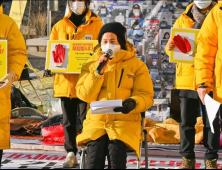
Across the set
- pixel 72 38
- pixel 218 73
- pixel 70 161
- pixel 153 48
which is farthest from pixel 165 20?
pixel 218 73

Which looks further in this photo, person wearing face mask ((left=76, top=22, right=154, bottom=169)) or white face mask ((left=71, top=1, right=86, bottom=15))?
white face mask ((left=71, top=1, right=86, bottom=15))

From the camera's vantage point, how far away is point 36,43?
12008 mm

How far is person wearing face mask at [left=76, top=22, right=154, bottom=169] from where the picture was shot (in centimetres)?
438

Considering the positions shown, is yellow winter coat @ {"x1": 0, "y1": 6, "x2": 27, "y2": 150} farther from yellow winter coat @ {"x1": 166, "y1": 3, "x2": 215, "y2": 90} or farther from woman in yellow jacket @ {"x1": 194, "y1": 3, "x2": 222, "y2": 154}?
yellow winter coat @ {"x1": 166, "y1": 3, "x2": 215, "y2": 90}

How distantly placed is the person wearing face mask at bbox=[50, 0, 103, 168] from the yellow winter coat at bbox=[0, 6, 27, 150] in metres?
1.19

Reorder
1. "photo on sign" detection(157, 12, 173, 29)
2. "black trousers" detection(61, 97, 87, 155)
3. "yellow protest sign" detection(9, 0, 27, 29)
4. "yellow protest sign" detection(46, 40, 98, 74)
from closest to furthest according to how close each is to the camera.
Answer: "yellow protest sign" detection(46, 40, 98, 74) → "black trousers" detection(61, 97, 87, 155) → "photo on sign" detection(157, 12, 173, 29) → "yellow protest sign" detection(9, 0, 27, 29)

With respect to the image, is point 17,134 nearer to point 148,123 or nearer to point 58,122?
point 58,122

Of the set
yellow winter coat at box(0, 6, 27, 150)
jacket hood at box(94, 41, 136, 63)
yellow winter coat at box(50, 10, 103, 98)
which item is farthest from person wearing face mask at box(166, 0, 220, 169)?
yellow winter coat at box(0, 6, 27, 150)

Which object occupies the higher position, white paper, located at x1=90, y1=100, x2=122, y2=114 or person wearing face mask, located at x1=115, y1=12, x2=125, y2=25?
person wearing face mask, located at x1=115, y1=12, x2=125, y2=25

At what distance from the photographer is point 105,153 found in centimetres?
445

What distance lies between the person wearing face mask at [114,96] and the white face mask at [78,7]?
109cm

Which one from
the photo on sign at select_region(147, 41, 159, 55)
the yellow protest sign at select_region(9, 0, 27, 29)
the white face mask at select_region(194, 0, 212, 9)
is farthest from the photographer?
the yellow protest sign at select_region(9, 0, 27, 29)

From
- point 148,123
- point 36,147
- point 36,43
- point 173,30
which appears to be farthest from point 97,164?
point 36,43

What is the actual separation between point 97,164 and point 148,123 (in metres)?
3.12
